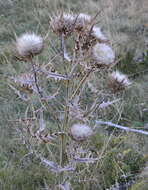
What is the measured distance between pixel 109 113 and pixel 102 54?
1.97 meters

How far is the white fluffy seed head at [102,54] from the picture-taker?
1665 millimetres

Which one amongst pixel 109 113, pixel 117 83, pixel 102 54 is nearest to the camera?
pixel 102 54

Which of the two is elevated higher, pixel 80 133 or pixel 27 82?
pixel 27 82

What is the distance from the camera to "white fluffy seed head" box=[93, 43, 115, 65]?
65.6 inches

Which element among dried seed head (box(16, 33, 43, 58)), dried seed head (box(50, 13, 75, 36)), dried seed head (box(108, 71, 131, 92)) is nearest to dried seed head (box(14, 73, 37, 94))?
dried seed head (box(16, 33, 43, 58))

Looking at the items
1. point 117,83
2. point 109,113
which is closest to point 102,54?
point 117,83

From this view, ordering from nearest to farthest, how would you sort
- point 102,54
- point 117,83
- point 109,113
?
point 102,54 → point 117,83 → point 109,113

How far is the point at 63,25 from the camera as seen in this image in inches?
68.1

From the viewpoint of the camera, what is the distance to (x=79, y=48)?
1731mm

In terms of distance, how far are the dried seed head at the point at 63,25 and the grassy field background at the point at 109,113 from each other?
0.20ft

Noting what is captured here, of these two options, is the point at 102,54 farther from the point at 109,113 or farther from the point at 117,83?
the point at 109,113

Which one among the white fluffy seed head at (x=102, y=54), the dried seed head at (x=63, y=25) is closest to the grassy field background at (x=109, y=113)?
the dried seed head at (x=63, y=25)

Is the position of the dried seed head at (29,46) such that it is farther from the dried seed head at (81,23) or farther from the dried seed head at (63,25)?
the dried seed head at (81,23)

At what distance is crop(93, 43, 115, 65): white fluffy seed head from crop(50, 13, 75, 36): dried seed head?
18 cm
